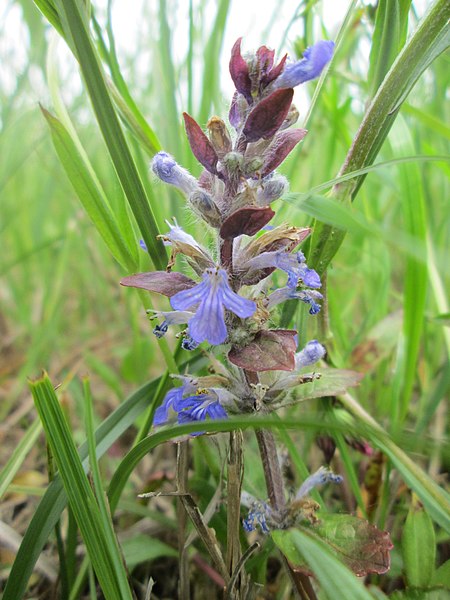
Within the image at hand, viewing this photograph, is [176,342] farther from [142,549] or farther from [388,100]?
[388,100]

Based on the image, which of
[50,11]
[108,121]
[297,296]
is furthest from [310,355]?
[50,11]

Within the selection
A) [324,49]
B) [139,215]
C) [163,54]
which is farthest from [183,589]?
[163,54]

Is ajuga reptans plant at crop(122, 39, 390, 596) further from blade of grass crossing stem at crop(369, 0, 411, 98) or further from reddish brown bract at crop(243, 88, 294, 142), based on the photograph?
blade of grass crossing stem at crop(369, 0, 411, 98)

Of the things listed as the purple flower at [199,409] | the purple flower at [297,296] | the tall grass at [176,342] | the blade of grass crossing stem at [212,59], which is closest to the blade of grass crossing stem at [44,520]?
the tall grass at [176,342]

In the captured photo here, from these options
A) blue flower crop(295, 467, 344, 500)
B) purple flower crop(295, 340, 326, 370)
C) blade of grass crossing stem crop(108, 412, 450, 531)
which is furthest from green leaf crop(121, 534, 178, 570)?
purple flower crop(295, 340, 326, 370)

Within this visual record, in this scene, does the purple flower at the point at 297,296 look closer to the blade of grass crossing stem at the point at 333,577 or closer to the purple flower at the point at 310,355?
the purple flower at the point at 310,355

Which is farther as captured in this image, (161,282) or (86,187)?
(86,187)
